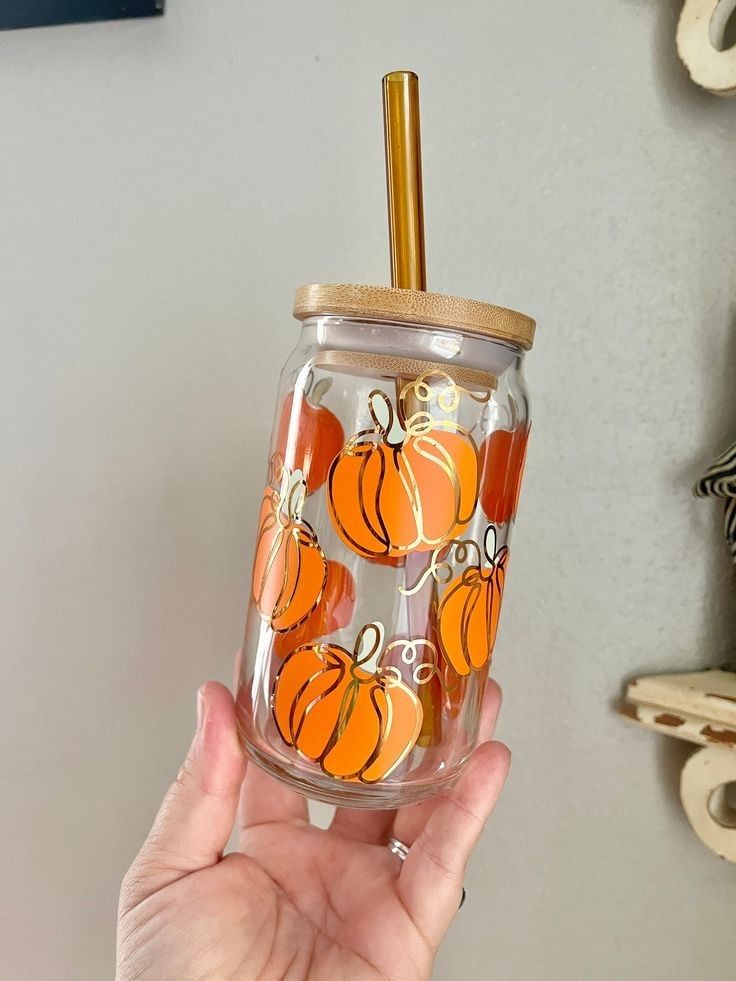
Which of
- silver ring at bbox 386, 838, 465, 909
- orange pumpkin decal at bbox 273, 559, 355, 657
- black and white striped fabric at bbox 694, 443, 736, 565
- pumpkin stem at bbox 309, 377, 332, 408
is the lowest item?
silver ring at bbox 386, 838, 465, 909

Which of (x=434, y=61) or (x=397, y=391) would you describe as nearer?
(x=397, y=391)

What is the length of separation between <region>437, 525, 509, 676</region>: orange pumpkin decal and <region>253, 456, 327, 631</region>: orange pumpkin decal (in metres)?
0.07

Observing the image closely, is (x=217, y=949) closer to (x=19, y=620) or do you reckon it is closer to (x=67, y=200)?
(x=19, y=620)

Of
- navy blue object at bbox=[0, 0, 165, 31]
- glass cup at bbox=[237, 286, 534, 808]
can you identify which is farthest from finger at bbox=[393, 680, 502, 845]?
navy blue object at bbox=[0, 0, 165, 31]

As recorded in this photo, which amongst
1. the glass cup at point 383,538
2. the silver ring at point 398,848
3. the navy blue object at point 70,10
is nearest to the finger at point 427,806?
the silver ring at point 398,848

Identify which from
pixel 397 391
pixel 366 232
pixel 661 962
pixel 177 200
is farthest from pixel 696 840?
pixel 177 200

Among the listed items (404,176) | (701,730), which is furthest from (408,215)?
(701,730)

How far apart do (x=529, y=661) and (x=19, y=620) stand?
1.42ft

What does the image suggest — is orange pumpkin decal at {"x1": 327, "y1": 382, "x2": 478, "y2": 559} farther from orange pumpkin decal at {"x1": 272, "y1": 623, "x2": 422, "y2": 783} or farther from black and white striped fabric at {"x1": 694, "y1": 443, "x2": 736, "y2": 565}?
black and white striped fabric at {"x1": 694, "y1": 443, "x2": 736, "y2": 565}

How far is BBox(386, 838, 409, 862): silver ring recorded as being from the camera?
0.56m

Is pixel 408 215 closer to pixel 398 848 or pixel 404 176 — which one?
pixel 404 176

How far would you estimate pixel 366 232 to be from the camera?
599 millimetres

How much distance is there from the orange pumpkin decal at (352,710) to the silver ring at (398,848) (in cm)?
18

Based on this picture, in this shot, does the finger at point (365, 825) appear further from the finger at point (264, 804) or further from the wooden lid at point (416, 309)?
the wooden lid at point (416, 309)
